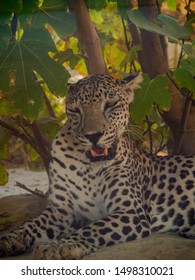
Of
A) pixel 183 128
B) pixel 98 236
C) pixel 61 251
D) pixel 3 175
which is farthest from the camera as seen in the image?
pixel 183 128

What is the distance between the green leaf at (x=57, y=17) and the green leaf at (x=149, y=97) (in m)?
0.32

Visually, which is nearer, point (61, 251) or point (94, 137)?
point (61, 251)

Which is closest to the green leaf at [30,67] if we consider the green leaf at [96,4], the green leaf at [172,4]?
the green leaf at [96,4]

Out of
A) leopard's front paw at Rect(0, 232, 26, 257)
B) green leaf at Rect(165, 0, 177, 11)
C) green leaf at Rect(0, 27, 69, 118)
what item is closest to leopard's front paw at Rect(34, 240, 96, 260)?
leopard's front paw at Rect(0, 232, 26, 257)

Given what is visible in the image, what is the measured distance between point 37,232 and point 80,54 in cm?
65

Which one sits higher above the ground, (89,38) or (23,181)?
(89,38)

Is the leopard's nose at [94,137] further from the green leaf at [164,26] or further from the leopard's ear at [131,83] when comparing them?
the green leaf at [164,26]

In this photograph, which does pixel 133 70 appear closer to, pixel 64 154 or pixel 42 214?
pixel 64 154

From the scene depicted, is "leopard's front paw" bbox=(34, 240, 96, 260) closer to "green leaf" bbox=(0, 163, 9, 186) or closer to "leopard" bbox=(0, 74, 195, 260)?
"leopard" bbox=(0, 74, 195, 260)

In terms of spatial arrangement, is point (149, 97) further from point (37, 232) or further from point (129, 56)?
point (37, 232)

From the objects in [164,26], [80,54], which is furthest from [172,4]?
[80,54]

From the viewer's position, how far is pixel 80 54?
2.92 m
